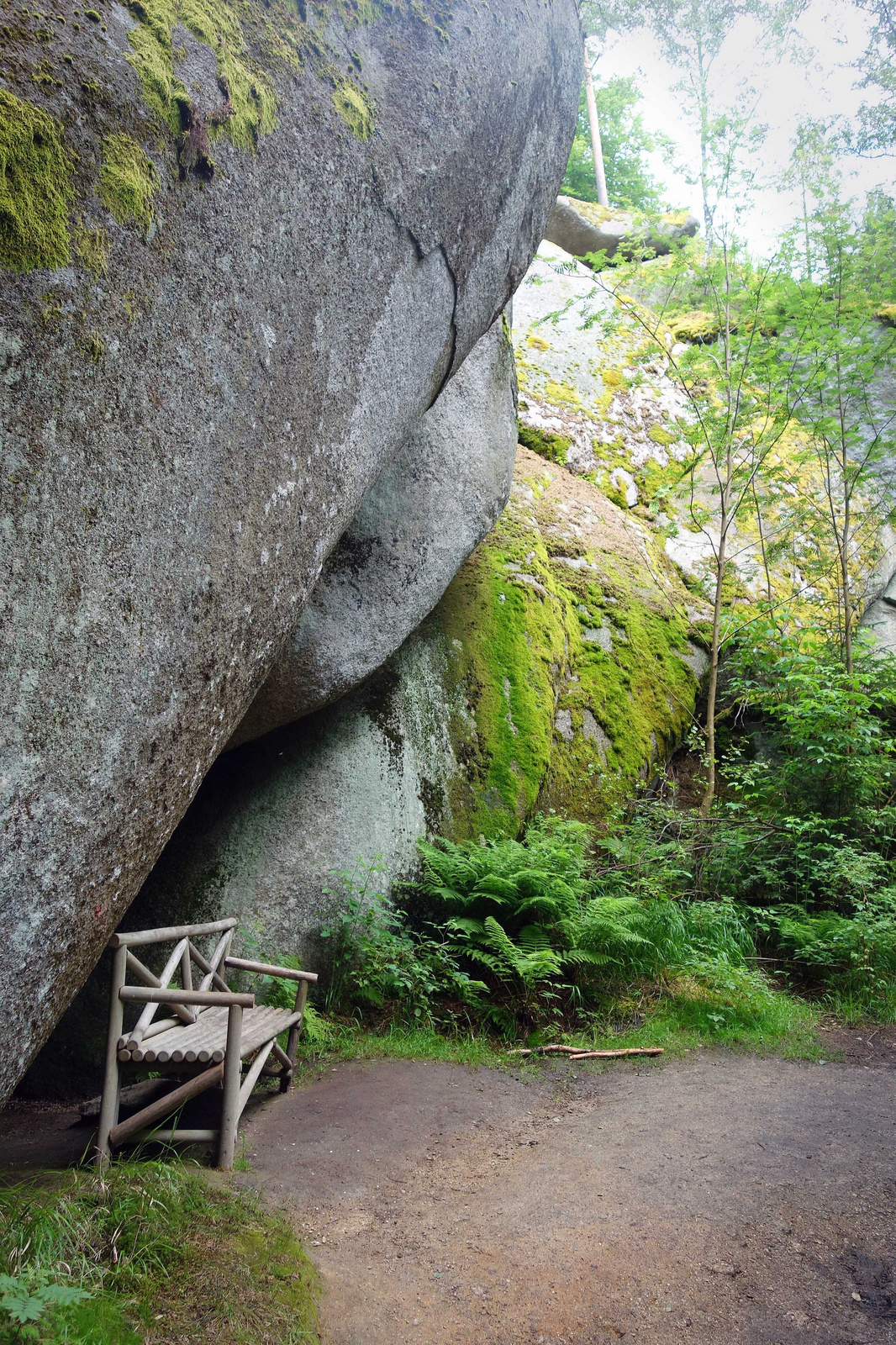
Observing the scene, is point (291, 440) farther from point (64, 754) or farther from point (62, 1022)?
point (62, 1022)

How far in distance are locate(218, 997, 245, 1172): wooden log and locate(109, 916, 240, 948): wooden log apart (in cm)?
51

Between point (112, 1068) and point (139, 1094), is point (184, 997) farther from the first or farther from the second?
point (139, 1094)

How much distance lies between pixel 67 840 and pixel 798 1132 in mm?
3730

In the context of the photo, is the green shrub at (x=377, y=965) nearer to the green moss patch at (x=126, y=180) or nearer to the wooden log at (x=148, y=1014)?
the wooden log at (x=148, y=1014)

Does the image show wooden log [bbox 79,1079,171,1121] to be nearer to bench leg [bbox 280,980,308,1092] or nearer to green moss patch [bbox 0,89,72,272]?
bench leg [bbox 280,980,308,1092]

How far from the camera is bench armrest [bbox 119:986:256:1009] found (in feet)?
11.3

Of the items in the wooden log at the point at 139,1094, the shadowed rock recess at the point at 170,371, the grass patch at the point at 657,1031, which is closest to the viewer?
the shadowed rock recess at the point at 170,371

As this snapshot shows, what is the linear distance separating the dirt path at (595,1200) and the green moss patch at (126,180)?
3.63 metres

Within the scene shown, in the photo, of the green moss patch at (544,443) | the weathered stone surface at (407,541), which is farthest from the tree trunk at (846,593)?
the weathered stone surface at (407,541)

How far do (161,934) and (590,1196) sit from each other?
2260mm

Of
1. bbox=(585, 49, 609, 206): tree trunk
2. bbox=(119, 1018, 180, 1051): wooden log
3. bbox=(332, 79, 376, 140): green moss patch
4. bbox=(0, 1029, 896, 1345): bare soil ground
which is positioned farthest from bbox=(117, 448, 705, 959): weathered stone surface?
bbox=(585, 49, 609, 206): tree trunk

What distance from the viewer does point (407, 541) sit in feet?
20.6

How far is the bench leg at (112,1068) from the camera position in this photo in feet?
11.0

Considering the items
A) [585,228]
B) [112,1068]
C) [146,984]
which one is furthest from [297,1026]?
[585,228]
